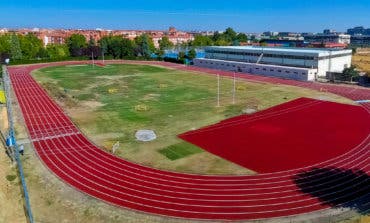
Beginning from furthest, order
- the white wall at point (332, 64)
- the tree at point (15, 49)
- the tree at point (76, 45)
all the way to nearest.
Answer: the tree at point (76, 45) → the tree at point (15, 49) → the white wall at point (332, 64)

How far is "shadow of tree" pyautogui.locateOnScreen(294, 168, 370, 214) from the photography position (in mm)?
18150

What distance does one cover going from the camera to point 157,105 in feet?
132

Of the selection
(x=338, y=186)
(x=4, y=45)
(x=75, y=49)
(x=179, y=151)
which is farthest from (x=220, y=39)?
(x=338, y=186)

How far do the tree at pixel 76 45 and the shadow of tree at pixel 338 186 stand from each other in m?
86.1

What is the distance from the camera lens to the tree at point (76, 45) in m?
96.4

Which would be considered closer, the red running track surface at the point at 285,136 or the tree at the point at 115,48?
the red running track surface at the point at 285,136

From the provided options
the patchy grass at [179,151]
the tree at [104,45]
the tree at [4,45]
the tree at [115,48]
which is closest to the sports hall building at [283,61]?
the tree at [115,48]

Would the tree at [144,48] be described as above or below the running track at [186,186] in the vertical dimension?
above

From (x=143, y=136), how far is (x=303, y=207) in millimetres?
14949

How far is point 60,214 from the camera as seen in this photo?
17.2 meters

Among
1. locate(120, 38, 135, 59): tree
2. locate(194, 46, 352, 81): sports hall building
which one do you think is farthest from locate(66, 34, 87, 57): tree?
locate(194, 46, 352, 81): sports hall building

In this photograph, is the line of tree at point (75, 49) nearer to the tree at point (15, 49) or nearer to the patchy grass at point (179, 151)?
the tree at point (15, 49)

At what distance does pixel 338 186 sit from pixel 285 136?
9.37m

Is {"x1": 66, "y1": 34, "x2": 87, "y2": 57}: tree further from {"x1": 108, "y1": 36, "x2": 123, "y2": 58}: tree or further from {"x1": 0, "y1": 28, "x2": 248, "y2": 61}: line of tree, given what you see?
{"x1": 108, "y1": 36, "x2": 123, "y2": 58}: tree
